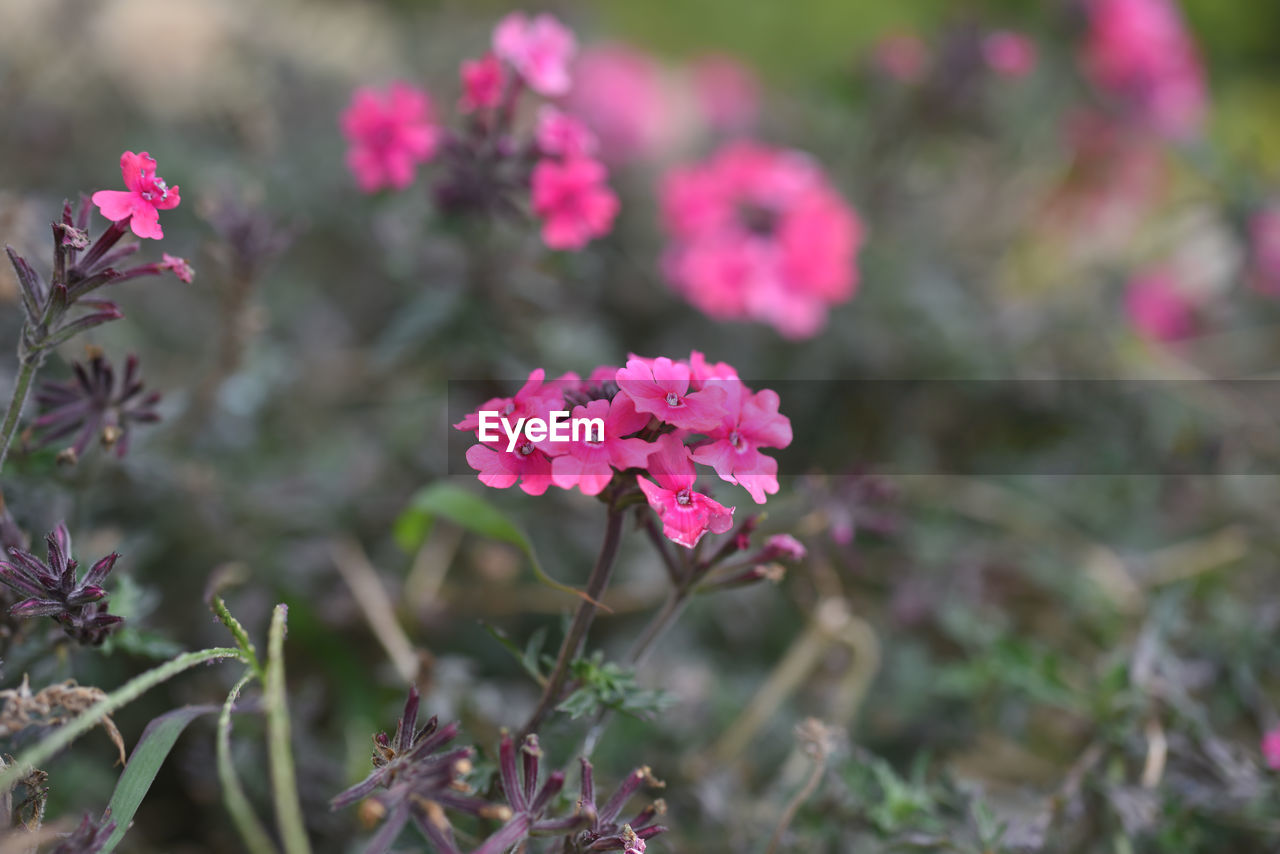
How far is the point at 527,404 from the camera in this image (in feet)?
2.85

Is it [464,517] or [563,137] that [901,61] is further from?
[464,517]

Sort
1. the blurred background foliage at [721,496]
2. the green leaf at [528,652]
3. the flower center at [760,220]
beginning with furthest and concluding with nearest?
the flower center at [760,220]
the blurred background foliage at [721,496]
the green leaf at [528,652]

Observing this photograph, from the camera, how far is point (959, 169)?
2516mm

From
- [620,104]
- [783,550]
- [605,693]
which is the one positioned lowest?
[605,693]

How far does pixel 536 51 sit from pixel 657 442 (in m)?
0.78

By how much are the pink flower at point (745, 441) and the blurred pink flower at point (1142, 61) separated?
6.98ft

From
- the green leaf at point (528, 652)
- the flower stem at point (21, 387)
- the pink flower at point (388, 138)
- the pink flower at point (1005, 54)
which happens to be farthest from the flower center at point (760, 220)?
the flower stem at point (21, 387)

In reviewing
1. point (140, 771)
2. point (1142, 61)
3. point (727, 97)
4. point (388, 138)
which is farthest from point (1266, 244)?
point (140, 771)

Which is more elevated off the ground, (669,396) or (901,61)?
(901,61)

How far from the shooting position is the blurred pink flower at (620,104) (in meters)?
2.88

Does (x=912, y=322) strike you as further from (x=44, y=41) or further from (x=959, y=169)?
(x=44, y=41)

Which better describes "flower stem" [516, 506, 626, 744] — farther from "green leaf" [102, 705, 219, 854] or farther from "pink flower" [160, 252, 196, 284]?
"pink flower" [160, 252, 196, 284]

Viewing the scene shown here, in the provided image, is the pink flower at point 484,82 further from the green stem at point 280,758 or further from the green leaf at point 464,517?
the green stem at point 280,758

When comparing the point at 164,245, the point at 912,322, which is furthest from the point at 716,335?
the point at 164,245
